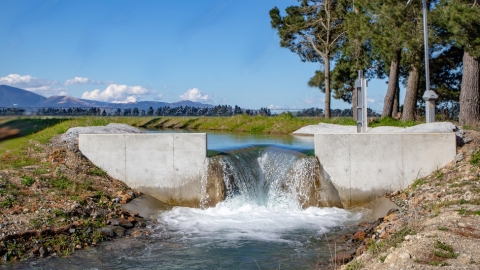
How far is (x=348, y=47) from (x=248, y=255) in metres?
25.3

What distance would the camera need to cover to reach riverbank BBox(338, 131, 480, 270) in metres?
5.84

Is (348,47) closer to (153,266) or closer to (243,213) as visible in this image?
(243,213)

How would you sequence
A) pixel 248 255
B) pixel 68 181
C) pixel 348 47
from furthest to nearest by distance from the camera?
pixel 348 47, pixel 68 181, pixel 248 255

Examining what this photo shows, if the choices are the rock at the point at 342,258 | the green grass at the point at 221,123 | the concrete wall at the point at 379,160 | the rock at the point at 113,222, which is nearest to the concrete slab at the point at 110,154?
the green grass at the point at 221,123

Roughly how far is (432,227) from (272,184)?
6.59m

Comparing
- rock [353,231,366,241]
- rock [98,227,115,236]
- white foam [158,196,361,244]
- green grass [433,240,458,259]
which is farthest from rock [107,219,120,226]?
green grass [433,240,458,259]

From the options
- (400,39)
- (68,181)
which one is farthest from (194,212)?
(400,39)

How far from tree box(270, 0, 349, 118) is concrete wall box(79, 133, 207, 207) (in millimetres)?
23591

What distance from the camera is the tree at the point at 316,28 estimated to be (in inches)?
1393

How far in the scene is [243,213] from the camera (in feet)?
40.0

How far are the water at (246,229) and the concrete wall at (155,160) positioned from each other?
0.63m

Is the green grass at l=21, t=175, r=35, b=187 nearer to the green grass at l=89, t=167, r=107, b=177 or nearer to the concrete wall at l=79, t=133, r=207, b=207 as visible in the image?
the green grass at l=89, t=167, r=107, b=177

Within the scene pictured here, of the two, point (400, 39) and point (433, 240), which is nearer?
point (433, 240)

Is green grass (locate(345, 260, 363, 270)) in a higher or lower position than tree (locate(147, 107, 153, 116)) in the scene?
lower
